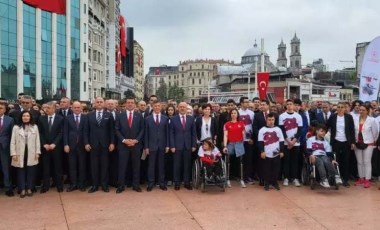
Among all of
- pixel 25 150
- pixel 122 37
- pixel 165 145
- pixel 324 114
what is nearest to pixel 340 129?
pixel 324 114

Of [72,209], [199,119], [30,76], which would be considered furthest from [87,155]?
[30,76]

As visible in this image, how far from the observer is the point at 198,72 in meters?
154

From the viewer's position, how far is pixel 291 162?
8867 millimetres

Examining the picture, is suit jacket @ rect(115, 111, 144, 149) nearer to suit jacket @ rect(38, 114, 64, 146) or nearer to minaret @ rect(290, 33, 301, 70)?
suit jacket @ rect(38, 114, 64, 146)

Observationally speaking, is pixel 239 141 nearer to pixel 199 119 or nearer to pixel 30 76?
pixel 199 119

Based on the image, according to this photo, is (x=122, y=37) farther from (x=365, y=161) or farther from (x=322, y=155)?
(x=322, y=155)

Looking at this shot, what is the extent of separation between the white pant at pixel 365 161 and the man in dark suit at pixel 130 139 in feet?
15.1

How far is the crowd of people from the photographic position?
798 cm

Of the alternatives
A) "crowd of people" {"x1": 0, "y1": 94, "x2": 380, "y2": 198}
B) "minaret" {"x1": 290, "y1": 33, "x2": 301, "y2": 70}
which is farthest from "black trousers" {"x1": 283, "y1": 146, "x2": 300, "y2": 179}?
"minaret" {"x1": 290, "y1": 33, "x2": 301, "y2": 70}

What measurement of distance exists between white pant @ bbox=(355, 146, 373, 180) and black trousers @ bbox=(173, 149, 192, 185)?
11.9ft

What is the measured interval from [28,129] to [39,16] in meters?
38.5

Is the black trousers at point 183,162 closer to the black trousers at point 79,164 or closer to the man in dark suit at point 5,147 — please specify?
the black trousers at point 79,164

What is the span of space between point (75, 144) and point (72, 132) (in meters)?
0.24

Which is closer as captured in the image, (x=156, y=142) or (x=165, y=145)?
(x=156, y=142)
